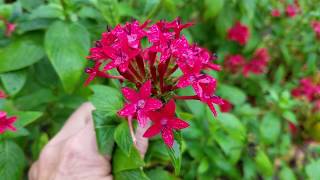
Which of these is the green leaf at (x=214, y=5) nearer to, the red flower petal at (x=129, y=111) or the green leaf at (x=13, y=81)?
the green leaf at (x=13, y=81)

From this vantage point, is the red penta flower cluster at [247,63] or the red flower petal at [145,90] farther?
the red penta flower cluster at [247,63]

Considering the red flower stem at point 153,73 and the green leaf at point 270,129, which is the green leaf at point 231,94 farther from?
the red flower stem at point 153,73

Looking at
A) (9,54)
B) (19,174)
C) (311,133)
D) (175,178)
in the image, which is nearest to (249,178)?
(175,178)

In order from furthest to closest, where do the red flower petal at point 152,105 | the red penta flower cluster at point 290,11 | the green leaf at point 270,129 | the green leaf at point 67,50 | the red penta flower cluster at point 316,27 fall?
the red penta flower cluster at point 290,11 → the red penta flower cluster at point 316,27 → the green leaf at point 270,129 → the green leaf at point 67,50 → the red flower petal at point 152,105

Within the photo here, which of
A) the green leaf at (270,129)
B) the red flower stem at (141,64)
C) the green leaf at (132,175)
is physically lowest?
the green leaf at (270,129)

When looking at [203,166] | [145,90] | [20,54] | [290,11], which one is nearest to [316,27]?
[290,11]

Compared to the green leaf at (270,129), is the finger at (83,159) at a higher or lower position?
higher

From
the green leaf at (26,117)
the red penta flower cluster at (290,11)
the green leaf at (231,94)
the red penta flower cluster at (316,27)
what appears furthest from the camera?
the red penta flower cluster at (290,11)

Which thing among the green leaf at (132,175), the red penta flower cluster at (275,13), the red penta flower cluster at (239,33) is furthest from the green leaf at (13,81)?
the red penta flower cluster at (275,13)

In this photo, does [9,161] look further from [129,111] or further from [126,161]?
[129,111]
